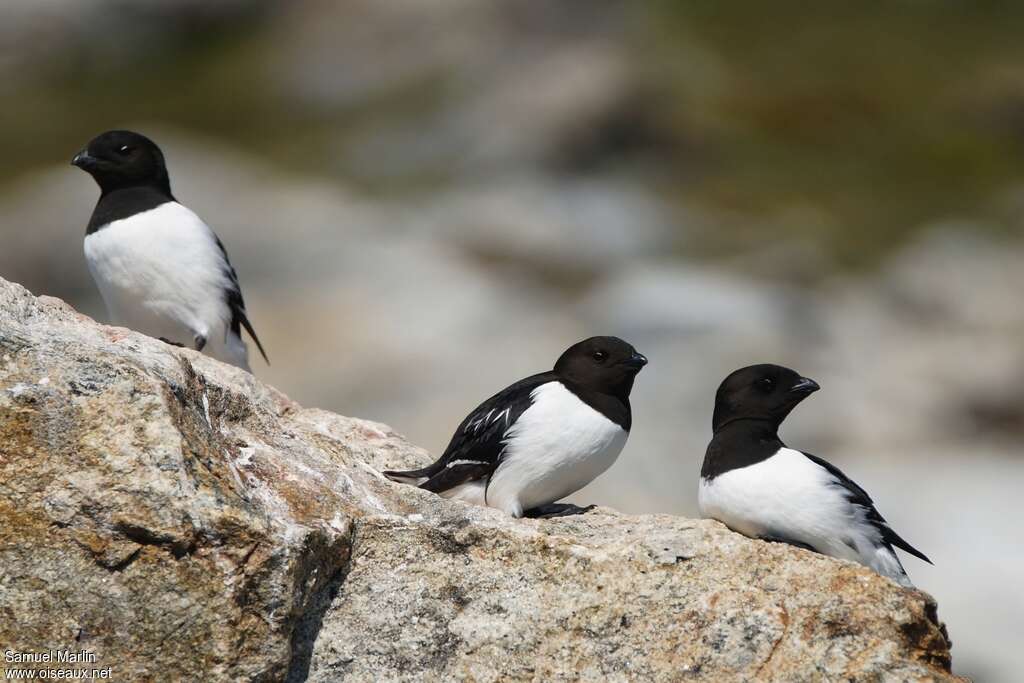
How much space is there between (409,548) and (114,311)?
12.8ft

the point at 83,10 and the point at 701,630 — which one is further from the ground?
the point at 83,10

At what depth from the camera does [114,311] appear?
9703 millimetres

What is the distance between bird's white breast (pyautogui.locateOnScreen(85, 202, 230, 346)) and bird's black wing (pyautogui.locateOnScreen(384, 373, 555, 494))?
2437 mm

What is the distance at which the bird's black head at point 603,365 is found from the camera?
791 centimetres

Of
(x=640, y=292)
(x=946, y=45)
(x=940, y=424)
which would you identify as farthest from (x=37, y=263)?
(x=946, y=45)

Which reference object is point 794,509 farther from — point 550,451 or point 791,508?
point 550,451

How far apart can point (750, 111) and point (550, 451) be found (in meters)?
26.3

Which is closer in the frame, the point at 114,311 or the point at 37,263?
the point at 114,311

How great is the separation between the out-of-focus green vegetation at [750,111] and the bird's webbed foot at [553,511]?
1836cm

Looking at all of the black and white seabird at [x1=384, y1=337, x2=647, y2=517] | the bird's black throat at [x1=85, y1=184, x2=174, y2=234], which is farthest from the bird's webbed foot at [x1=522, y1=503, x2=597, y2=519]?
the bird's black throat at [x1=85, y1=184, x2=174, y2=234]

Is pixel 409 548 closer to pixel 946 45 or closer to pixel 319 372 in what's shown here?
pixel 319 372

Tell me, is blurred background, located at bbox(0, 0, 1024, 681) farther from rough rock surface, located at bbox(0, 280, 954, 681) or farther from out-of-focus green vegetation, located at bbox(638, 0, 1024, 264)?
rough rock surface, located at bbox(0, 280, 954, 681)

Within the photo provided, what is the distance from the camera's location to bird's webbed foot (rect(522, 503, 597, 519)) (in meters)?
7.86

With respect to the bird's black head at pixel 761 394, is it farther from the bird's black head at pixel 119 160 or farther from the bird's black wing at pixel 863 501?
the bird's black head at pixel 119 160
